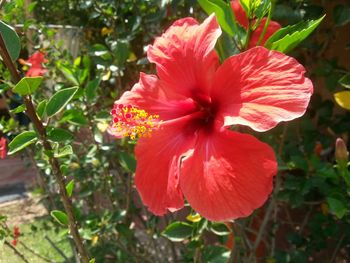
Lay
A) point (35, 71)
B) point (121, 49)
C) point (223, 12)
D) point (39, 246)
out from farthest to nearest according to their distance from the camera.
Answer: point (39, 246) < point (35, 71) < point (121, 49) < point (223, 12)

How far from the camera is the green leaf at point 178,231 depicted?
109cm

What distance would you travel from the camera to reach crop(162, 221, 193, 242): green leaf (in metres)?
1.09

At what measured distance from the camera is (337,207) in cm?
105

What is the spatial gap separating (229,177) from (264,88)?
15 centimetres

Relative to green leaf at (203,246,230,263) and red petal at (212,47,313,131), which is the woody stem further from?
green leaf at (203,246,230,263)

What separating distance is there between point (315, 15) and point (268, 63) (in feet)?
2.07

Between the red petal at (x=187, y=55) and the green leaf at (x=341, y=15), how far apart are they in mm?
619

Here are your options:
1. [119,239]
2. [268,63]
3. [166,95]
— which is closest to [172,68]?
[166,95]

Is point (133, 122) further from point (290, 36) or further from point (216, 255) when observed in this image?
point (216, 255)

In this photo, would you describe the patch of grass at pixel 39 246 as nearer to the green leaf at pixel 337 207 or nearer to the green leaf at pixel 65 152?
the green leaf at pixel 65 152

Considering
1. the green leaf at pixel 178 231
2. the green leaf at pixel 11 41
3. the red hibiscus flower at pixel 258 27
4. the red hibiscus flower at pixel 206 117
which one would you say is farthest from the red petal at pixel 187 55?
the green leaf at pixel 178 231

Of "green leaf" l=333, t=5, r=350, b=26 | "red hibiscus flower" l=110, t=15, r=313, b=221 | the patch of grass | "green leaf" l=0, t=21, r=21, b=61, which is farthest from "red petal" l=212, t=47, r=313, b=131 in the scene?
the patch of grass

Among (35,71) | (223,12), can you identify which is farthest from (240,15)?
(35,71)

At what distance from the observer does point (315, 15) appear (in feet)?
4.00
